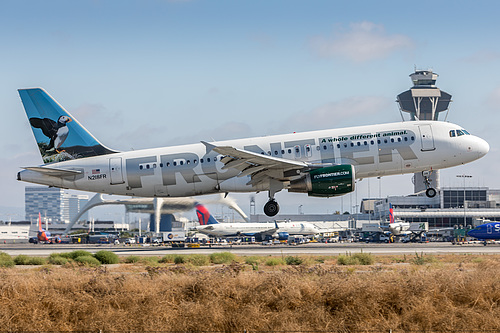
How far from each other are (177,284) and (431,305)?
9.48 m

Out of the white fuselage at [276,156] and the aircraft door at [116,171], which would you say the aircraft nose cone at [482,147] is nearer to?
the white fuselage at [276,156]

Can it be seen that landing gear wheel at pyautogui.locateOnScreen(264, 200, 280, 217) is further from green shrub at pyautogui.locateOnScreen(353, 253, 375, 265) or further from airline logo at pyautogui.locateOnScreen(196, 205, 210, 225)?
airline logo at pyautogui.locateOnScreen(196, 205, 210, 225)

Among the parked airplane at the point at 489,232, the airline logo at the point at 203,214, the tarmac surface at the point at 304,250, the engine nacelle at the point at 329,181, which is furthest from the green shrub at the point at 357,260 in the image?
the airline logo at the point at 203,214

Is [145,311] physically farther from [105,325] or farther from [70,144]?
[70,144]

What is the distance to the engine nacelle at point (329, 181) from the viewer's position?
131 feet

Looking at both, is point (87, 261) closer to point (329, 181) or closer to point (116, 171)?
point (116, 171)

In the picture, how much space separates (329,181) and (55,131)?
2041 centimetres

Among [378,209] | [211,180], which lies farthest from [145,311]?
[378,209]

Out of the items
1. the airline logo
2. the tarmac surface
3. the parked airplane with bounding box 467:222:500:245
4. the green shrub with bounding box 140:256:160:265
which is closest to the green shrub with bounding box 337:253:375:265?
the tarmac surface

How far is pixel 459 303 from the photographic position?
22.1 meters

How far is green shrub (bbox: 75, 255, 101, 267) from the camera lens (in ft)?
121

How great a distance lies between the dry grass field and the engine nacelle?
15.8 meters

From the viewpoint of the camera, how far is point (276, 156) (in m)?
41.5

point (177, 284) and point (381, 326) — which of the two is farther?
point (177, 284)
